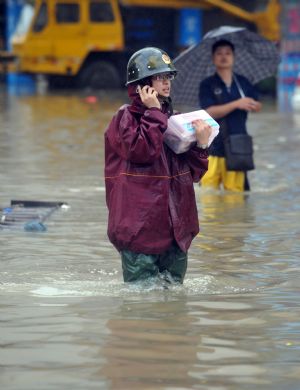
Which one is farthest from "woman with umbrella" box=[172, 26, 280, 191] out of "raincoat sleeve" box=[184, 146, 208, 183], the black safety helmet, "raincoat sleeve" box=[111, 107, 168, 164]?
"raincoat sleeve" box=[111, 107, 168, 164]

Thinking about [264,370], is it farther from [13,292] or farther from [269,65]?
[269,65]

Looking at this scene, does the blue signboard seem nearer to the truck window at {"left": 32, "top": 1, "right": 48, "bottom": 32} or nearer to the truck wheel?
the truck wheel

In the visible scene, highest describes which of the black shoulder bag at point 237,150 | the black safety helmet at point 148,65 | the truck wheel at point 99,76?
the black safety helmet at point 148,65

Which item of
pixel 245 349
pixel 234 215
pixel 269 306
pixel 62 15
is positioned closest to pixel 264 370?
pixel 245 349

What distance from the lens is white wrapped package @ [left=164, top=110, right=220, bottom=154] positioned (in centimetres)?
706

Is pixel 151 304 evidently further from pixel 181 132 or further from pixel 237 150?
pixel 237 150

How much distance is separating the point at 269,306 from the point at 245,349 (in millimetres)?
1078

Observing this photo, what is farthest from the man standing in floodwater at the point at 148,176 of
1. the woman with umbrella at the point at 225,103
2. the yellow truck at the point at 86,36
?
the yellow truck at the point at 86,36

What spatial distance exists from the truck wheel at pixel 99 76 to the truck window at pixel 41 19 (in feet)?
5.22

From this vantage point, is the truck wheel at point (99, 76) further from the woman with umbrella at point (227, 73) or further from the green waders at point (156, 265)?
the green waders at point (156, 265)

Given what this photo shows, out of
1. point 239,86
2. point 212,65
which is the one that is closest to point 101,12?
point 212,65

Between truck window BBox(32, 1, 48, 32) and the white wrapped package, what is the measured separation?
987 inches

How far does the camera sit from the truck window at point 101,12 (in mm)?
32312

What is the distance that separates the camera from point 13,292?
7660 millimetres
